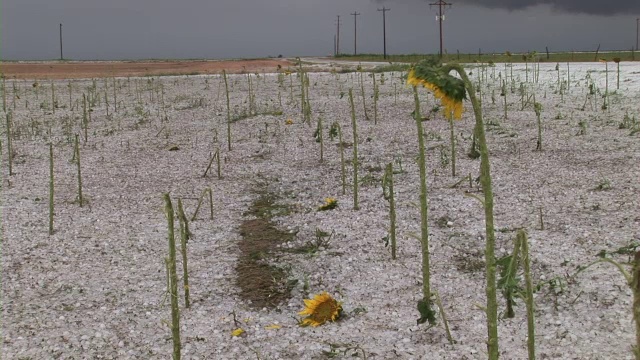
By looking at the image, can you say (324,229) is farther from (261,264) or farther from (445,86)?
(445,86)

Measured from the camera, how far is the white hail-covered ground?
13.6 feet

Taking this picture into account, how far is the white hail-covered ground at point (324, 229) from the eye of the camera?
414cm

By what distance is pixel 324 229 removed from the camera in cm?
645

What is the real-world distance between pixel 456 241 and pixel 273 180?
3617 mm

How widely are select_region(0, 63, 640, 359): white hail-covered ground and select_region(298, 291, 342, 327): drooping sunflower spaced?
65mm

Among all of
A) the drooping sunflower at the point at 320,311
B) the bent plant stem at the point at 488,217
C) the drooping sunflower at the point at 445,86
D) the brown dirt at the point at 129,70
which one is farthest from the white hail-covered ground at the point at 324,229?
the brown dirt at the point at 129,70

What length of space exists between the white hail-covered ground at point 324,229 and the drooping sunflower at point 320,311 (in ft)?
0.21

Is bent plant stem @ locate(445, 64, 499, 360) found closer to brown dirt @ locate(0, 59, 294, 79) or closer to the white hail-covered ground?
the white hail-covered ground

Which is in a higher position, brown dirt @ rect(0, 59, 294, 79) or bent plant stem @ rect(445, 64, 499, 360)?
brown dirt @ rect(0, 59, 294, 79)

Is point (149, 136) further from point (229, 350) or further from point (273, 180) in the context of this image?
point (229, 350)

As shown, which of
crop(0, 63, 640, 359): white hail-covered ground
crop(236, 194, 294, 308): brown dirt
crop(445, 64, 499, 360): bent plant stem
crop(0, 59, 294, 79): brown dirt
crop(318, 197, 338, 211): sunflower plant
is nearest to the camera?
crop(445, 64, 499, 360): bent plant stem

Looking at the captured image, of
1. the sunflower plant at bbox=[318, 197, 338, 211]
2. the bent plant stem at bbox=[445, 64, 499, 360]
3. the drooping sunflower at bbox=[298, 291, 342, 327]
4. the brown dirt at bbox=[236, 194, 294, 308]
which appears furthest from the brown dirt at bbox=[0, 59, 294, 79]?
the bent plant stem at bbox=[445, 64, 499, 360]

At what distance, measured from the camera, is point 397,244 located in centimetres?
586

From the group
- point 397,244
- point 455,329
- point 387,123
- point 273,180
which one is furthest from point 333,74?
point 455,329
